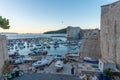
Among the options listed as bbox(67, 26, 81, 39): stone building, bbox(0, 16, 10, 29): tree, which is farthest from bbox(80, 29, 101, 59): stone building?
bbox(67, 26, 81, 39): stone building

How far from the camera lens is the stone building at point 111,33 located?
1795cm

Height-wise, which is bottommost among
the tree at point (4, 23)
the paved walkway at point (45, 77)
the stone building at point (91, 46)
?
the paved walkway at point (45, 77)

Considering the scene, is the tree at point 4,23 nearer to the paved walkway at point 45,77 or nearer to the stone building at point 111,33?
→ the paved walkway at point 45,77

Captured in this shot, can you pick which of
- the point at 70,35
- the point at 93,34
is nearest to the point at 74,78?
the point at 93,34

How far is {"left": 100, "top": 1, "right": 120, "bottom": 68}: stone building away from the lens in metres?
18.0

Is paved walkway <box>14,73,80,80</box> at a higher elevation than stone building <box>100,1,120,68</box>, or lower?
lower

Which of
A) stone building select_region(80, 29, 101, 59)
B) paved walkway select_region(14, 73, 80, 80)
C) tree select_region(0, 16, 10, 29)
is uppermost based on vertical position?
tree select_region(0, 16, 10, 29)

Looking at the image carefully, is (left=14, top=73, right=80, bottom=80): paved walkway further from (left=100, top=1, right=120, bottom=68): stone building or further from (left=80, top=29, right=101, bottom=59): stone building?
(left=80, top=29, right=101, bottom=59): stone building

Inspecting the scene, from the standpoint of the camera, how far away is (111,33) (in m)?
20.2

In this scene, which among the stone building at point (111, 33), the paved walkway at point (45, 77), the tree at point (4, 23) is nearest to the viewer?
the paved walkway at point (45, 77)

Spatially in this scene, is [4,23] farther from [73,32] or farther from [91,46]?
[73,32]

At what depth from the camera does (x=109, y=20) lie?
68.6 ft

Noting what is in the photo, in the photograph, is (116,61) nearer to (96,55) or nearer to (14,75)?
(96,55)

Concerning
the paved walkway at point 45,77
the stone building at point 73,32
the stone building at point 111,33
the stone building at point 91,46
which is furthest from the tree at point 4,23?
the stone building at point 73,32
